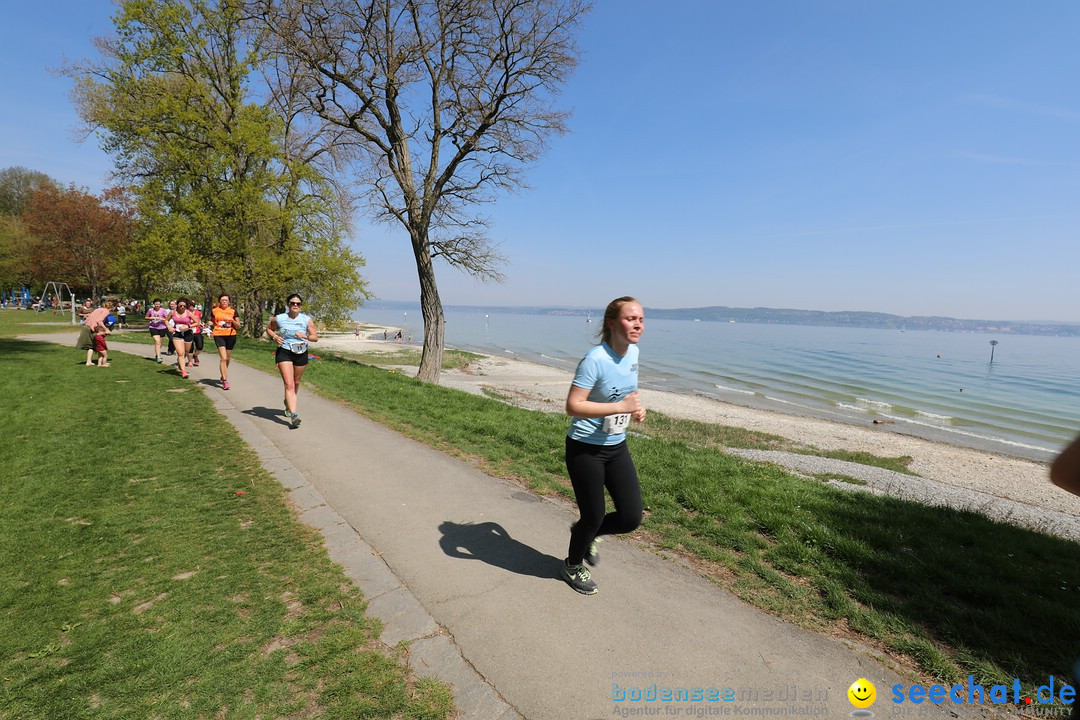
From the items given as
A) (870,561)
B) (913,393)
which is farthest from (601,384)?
(913,393)

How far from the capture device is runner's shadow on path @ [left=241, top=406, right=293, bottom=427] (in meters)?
8.36

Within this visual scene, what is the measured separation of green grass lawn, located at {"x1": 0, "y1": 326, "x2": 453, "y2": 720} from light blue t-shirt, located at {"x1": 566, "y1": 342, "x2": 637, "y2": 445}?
1703 mm

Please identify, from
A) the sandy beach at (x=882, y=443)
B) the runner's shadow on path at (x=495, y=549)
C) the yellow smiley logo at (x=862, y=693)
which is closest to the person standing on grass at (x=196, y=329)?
the sandy beach at (x=882, y=443)

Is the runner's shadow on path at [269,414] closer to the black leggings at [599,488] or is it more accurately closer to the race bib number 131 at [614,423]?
the black leggings at [599,488]

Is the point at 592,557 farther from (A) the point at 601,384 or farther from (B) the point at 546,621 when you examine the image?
(A) the point at 601,384

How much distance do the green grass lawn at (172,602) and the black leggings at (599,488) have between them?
1375 millimetres

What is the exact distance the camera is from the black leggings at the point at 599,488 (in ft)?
10.8

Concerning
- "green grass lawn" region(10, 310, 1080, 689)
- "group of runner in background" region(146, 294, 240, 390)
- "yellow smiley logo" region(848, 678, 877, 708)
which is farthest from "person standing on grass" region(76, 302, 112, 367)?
"yellow smiley logo" region(848, 678, 877, 708)

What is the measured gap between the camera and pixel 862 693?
8.64ft

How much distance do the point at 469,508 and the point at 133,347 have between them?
20045mm

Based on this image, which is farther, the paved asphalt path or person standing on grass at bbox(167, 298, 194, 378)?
person standing on grass at bbox(167, 298, 194, 378)

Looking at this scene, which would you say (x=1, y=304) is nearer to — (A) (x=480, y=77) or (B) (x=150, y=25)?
(B) (x=150, y=25)

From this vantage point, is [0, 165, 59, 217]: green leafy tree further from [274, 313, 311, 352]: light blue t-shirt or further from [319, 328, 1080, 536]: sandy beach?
[274, 313, 311, 352]: light blue t-shirt

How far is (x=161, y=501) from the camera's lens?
477 centimetres
